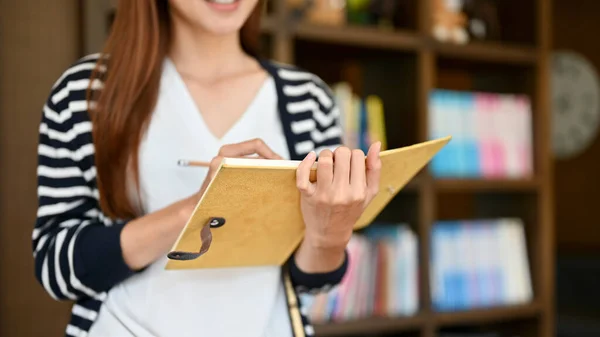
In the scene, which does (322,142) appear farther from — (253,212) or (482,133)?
(482,133)

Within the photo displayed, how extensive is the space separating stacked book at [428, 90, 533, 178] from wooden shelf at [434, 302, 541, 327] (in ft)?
1.63

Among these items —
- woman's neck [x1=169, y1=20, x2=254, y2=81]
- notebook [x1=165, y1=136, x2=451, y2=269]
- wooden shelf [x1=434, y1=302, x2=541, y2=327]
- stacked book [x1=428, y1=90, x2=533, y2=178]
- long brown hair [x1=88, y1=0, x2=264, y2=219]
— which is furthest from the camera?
stacked book [x1=428, y1=90, x2=533, y2=178]

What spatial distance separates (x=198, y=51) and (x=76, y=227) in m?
0.35

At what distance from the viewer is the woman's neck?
1.13m

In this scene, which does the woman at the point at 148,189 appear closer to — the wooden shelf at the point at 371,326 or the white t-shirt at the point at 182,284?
the white t-shirt at the point at 182,284

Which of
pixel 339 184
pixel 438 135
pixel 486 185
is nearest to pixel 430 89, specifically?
pixel 438 135

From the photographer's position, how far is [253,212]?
0.87 meters

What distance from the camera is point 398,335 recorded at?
7.86ft

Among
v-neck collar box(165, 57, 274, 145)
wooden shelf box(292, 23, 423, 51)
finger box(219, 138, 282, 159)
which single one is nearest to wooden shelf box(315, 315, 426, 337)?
wooden shelf box(292, 23, 423, 51)

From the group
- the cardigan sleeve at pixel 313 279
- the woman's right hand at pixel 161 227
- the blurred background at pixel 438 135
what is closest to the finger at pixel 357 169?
the woman's right hand at pixel 161 227

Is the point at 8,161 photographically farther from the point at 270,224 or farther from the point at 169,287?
the point at 270,224

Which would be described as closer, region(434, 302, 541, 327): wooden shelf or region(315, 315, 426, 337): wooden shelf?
region(315, 315, 426, 337): wooden shelf

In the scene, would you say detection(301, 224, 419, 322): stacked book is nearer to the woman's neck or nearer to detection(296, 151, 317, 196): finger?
the woman's neck

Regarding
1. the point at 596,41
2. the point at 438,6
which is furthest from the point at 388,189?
the point at 596,41
